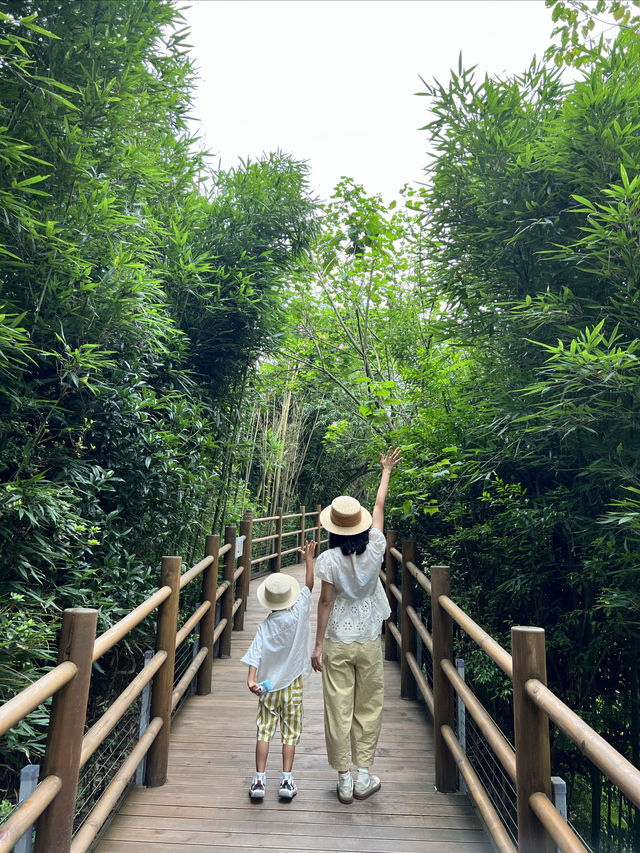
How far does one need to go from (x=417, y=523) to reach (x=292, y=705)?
6.83 feet

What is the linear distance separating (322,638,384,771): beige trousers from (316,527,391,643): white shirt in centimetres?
Answer: 5

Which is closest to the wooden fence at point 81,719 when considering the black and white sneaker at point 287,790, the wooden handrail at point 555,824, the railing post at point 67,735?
the railing post at point 67,735

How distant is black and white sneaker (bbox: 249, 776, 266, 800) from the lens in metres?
2.43

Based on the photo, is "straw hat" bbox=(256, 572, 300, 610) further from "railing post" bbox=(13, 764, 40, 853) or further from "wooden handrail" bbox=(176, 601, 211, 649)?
"railing post" bbox=(13, 764, 40, 853)

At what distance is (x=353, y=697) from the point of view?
101 inches

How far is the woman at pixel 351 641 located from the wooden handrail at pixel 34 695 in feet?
3.77

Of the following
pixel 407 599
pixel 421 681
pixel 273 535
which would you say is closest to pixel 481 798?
pixel 421 681

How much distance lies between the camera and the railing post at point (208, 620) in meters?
3.81

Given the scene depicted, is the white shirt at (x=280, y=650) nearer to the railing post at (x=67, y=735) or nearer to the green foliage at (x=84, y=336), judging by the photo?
the green foliage at (x=84, y=336)

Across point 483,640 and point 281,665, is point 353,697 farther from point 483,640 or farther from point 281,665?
point 483,640

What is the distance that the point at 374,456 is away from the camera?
4582 mm

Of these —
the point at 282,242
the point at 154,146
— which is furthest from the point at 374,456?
the point at 154,146

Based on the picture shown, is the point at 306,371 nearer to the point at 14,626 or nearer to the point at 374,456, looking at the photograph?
the point at 374,456

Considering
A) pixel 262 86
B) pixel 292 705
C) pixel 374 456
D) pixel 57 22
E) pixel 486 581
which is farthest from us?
pixel 262 86
